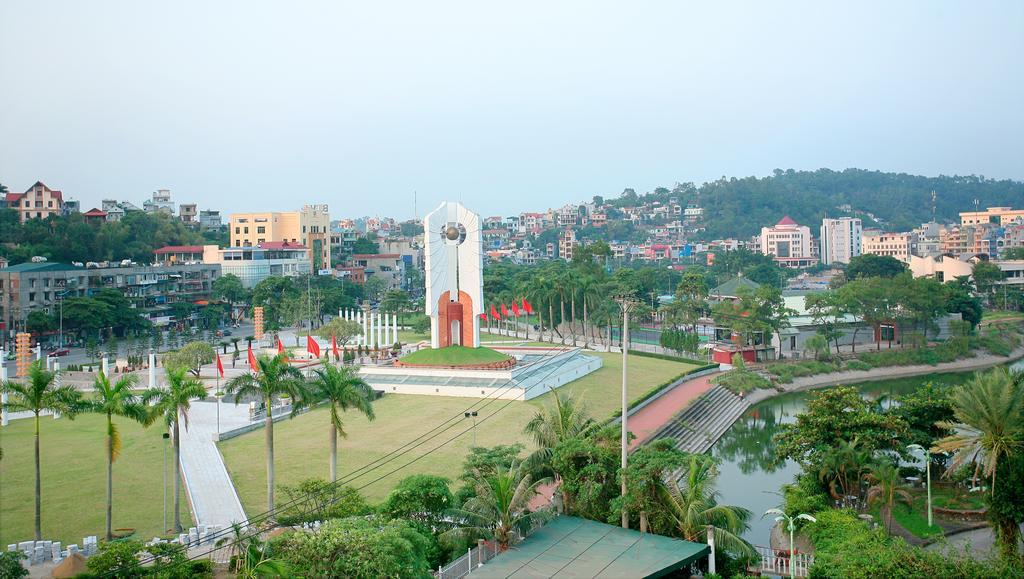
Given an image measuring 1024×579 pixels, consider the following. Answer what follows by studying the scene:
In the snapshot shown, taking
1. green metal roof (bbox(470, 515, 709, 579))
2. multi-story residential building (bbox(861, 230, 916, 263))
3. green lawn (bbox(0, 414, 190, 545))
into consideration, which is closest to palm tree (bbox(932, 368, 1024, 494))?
green metal roof (bbox(470, 515, 709, 579))

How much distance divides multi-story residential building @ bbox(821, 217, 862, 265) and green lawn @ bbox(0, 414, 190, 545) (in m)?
95.1

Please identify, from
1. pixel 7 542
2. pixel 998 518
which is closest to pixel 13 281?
pixel 7 542

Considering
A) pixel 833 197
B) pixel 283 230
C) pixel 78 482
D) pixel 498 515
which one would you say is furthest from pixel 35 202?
pixel 833 197

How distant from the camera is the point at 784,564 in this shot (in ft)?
46.0

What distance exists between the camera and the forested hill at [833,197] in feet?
446

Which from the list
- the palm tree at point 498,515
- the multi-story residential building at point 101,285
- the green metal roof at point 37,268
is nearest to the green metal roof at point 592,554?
the palm tree at point 498,515

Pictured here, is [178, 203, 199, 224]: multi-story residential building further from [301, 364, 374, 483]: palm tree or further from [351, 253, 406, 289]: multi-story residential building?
[301, 364, 374, 483]: palm tree

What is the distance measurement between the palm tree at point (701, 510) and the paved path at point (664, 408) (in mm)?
7124

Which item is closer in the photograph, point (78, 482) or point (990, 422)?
point (990, 422)

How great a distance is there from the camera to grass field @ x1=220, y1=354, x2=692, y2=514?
19156 millimetres

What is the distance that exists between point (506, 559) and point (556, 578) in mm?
1056

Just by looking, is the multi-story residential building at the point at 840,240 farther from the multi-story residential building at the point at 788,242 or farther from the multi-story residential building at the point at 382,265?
the multi-story residential building at the point at 382,265

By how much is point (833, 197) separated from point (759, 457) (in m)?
146

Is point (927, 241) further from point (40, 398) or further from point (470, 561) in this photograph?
point (40, 398)
